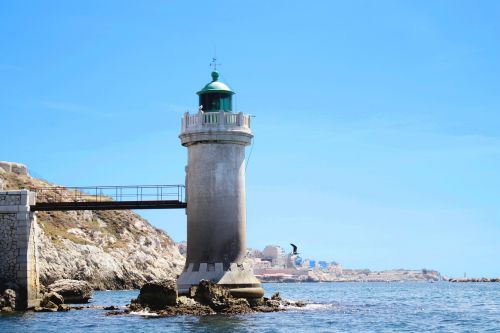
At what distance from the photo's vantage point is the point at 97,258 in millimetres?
107688

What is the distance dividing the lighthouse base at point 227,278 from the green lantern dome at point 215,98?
7.49 m

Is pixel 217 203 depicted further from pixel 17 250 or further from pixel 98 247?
pixel 98 247

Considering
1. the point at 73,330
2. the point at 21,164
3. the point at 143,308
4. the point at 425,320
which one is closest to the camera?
the point at 73,330

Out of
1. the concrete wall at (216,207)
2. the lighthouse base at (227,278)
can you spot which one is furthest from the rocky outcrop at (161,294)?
the concrete wall at (216,207)

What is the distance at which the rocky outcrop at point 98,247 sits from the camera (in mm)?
98562

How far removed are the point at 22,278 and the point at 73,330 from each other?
7.65 m

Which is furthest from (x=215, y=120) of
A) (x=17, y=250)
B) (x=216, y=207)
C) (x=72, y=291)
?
(x=72, y=291)

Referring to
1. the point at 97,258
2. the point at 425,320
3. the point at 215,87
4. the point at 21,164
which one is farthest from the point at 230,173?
the point at 21,164

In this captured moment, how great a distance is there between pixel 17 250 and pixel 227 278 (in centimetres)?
996

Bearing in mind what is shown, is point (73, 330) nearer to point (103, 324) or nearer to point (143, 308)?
point (103, 324)

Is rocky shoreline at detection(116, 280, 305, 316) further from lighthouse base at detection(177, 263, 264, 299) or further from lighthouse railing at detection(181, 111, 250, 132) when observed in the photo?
lighthouse railing at detection(181, 111, 250, 132)

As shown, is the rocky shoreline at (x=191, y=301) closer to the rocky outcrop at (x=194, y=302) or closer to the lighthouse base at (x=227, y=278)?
the rocky outcrop at (x=194, y=302)

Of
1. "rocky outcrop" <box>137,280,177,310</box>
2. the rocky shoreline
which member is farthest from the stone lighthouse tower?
"rocky outcrop" <box>137,280,177,310</box>

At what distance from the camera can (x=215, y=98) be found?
1586 inches
